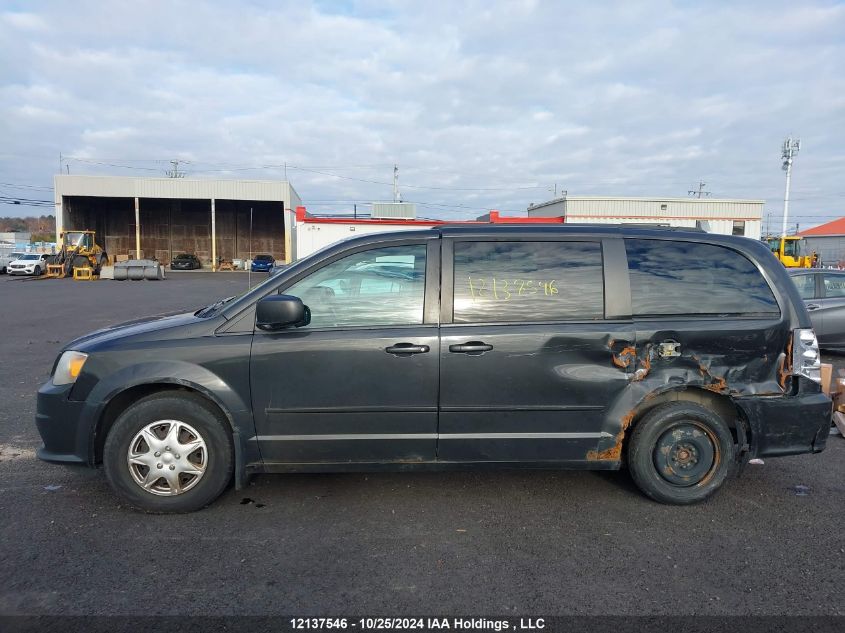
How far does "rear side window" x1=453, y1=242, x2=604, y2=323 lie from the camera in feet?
12.1

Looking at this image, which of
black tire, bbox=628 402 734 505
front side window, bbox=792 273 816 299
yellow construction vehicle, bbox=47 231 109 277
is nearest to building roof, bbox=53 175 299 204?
yellow construction vehicle, bbox=47 231 109 277

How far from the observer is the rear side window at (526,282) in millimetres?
3691

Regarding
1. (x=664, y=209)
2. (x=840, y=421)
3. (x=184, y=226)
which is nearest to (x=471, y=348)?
(x=840, y=421)

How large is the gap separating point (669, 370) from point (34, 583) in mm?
3781

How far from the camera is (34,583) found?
2852mm

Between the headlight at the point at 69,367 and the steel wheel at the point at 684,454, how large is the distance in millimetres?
3772

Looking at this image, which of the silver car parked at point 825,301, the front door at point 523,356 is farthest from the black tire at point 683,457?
the silver car parked at point 825,301

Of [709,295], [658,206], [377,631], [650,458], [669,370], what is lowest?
[377,631]

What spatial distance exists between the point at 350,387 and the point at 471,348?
0.79 m

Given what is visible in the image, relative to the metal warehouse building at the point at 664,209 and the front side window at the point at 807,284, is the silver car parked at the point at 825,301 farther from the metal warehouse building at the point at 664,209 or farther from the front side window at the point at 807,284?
the metal warehouse building at the point at 664,209

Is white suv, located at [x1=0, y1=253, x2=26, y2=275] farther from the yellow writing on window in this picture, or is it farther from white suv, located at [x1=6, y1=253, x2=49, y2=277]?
the yellow writing on window

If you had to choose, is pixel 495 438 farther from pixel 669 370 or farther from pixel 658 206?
pixel 658 206

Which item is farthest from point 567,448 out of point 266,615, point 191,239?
point 191,239

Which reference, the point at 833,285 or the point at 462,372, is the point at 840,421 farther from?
the point at 833,285
